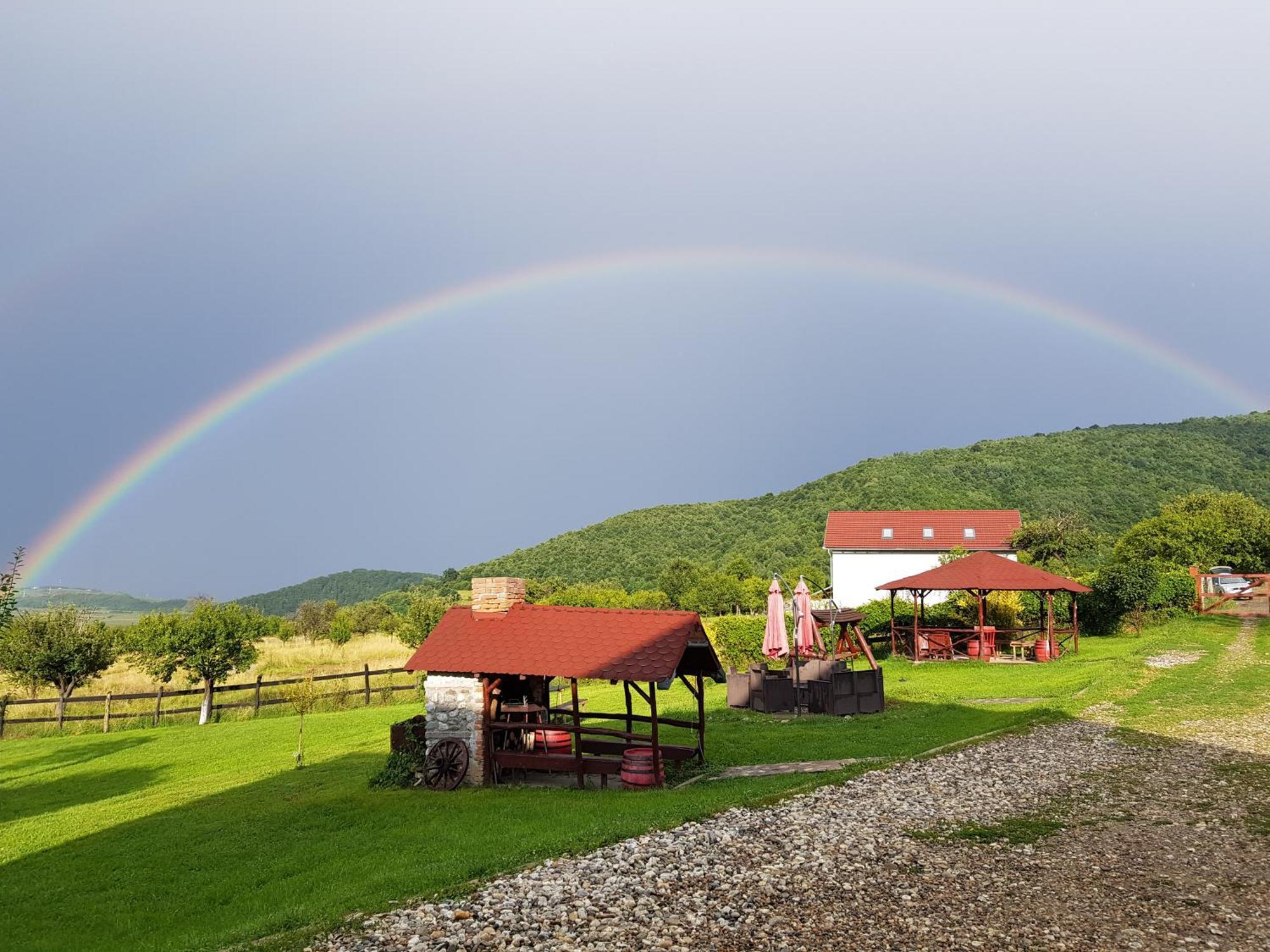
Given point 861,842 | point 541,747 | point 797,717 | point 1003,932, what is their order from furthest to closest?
point 797,717, point 541,747, point 861,842, point 1003,932

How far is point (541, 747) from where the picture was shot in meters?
15.4

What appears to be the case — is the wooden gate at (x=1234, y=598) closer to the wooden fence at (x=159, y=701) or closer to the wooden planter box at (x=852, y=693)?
the wooden planter box at (x=852, y=693)

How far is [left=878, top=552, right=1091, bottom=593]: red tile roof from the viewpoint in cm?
2653

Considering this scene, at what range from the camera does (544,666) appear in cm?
1375

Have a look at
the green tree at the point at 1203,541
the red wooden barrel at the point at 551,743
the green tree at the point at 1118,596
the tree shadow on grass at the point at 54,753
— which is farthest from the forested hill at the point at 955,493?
the red wooden barrel at the point at 551,743

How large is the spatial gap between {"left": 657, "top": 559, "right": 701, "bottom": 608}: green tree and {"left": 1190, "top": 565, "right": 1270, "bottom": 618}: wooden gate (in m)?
30.3

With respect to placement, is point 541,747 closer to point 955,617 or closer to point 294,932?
point 294,932

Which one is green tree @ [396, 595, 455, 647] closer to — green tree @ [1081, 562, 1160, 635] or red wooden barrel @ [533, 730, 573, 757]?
red wooden barrel @ [533, 730, 573, 757]

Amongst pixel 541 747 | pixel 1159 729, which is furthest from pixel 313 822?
pixel 1159 729

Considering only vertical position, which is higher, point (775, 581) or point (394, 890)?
point (775, 581)

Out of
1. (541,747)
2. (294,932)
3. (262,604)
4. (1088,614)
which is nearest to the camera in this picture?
(294,932)

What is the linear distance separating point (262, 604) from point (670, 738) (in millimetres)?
104802

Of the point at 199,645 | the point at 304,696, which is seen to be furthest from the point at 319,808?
the point at 199,645

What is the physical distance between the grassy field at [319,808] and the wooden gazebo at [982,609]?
3.24 metres
